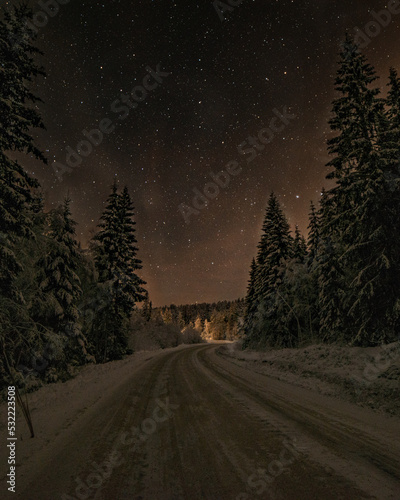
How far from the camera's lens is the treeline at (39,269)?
8.20 m

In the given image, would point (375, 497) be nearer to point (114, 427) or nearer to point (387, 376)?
point (114, 427)

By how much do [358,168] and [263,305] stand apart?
16.3 metres

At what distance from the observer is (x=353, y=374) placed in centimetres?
858

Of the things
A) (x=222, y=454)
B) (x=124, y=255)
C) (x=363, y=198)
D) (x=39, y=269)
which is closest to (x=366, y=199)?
(x=363, y=198)

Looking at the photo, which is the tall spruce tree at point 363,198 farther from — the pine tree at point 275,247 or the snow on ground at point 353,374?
the pine tree at point 275,247

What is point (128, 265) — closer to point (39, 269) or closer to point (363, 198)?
point (39, 269)

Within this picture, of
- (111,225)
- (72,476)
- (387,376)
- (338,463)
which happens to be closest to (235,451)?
(338,463)

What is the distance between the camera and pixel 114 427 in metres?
4.98

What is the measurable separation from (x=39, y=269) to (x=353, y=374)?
45.2 ft

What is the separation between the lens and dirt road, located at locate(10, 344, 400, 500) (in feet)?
9.39

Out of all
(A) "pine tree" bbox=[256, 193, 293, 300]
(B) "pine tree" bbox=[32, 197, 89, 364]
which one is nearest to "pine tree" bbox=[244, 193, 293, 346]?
(A) "pine tree" bbox=[256, 193, 293, 300]

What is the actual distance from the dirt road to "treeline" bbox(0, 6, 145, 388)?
5.30ft

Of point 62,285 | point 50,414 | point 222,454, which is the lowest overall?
point 50,414

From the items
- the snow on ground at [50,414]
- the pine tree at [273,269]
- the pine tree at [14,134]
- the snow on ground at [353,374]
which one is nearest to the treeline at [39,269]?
the pine tree at [14,134]
